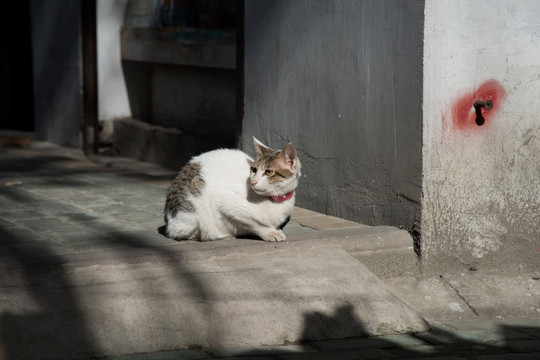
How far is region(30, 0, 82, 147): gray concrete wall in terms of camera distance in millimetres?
9227

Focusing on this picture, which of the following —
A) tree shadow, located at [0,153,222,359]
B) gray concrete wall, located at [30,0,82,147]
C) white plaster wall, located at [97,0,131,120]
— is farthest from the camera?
gray concrete wall, located at [30,0,82,147]

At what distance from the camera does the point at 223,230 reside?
4723 mm

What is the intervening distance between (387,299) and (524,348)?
2.53ft

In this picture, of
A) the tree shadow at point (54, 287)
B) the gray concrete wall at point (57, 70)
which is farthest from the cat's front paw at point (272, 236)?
the gray concrete wall at point (57, 70)

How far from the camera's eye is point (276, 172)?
179 inches

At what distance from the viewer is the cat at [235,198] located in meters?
4.56

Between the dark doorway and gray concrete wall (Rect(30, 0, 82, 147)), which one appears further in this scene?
the dark doorway

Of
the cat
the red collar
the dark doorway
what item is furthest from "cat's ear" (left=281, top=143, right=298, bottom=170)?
the dark doorway

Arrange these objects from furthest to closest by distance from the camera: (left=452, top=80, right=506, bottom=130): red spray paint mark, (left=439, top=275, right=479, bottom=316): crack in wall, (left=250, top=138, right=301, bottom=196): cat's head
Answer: (left=452, top=80, right=506, bottom=130): red spray paint mark → (left=439, top=275, right=479, bottom=316): crack in wall → (left=250, top=138, right=301, bottom=196): cat's head

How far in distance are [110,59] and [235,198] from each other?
4.98 meters

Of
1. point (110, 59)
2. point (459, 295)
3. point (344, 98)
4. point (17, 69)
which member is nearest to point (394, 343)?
point (459, 295)

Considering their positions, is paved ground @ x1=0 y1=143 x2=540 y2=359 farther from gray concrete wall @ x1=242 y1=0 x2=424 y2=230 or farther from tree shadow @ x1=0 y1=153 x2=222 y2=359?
gray concrete wall @ x1=242 y1=0 x2=424 y2=230

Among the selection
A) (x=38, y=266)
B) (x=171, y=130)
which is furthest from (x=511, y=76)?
(x=171, y=130)

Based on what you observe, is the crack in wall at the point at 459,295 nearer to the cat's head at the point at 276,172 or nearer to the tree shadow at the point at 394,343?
the tree shadow at the point at 394,343
